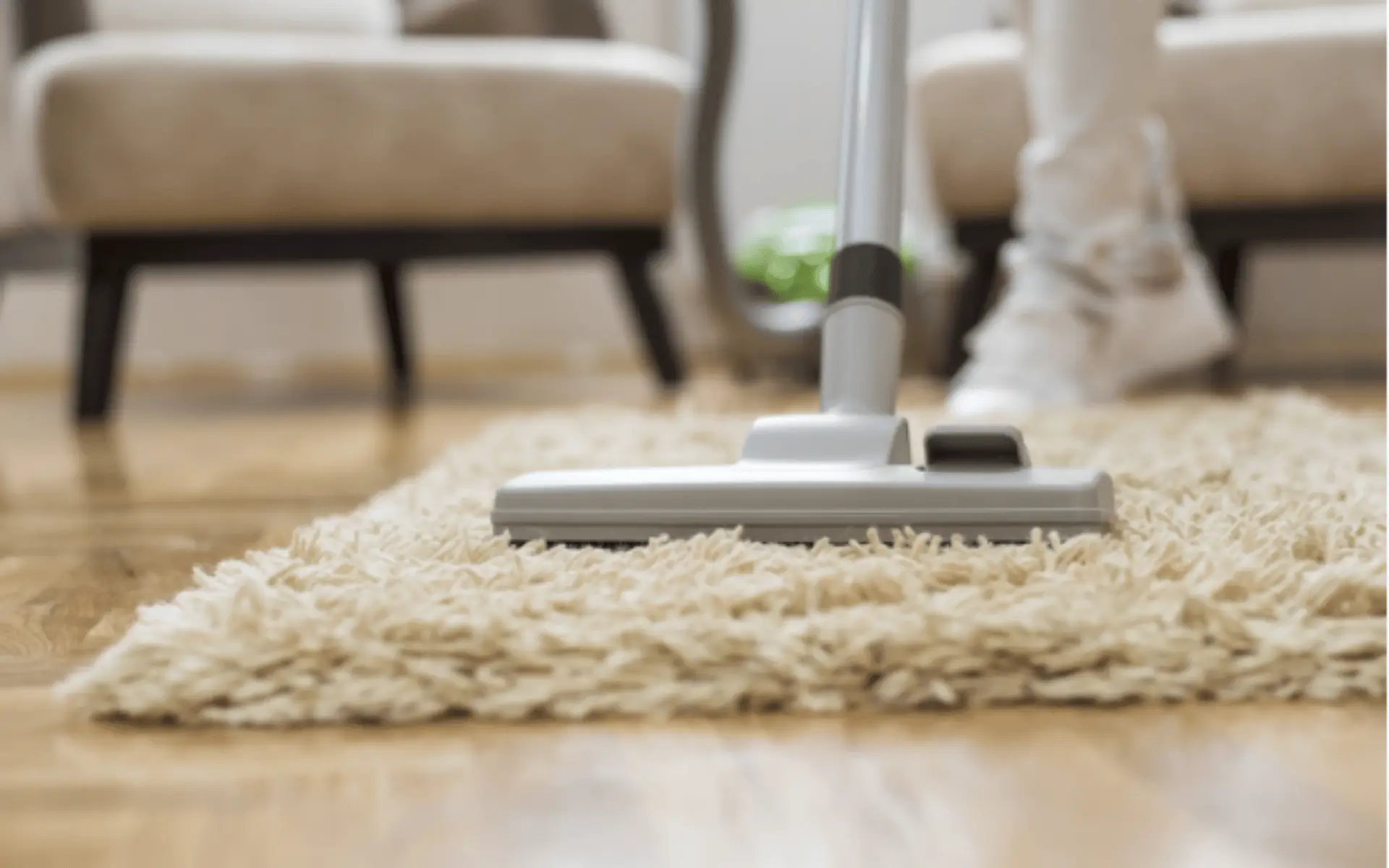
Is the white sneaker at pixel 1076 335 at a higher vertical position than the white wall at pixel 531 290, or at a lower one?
higher

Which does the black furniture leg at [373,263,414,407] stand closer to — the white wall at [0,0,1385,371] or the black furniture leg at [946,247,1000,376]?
the white wall at [0,0,1385,371]

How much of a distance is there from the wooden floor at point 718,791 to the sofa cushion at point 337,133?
4.15 ft

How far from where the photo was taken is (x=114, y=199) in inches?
66.6

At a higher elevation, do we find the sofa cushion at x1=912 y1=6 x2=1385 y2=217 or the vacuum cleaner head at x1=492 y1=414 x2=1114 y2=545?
the vacuum cleaner head at x1=492 y1=414 x2=1114 y2=545

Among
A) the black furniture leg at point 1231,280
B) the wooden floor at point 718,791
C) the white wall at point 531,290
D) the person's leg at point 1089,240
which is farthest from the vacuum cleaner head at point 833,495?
the white wall at point 531,290

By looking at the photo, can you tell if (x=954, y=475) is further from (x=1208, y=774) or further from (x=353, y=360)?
(x=353, y=360)

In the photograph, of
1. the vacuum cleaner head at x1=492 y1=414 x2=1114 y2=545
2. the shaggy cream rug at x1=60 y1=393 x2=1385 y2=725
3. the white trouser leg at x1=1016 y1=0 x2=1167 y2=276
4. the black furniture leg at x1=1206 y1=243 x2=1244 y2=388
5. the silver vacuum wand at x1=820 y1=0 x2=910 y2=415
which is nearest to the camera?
the shaggy cream rug at x1=60 y1=393 x2=1385 y2=725

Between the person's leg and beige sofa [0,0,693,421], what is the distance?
1.99 ft

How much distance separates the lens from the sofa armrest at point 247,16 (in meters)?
2.10

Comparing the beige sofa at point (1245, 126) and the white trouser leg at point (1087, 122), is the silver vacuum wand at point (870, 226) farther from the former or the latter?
the beige sofa at point (1245, 126)

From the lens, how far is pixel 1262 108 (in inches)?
65.9

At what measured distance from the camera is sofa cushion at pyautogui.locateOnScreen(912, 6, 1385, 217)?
1.66m

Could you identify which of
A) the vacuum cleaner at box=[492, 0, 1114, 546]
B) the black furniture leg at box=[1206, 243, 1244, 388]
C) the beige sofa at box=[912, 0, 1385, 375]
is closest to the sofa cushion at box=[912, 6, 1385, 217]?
the beige sofa at box=[912, 0, 1385, 375]

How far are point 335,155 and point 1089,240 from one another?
0.84 metres
